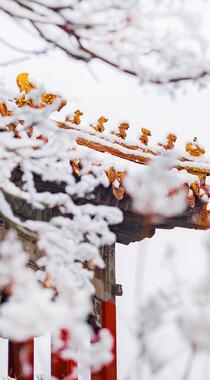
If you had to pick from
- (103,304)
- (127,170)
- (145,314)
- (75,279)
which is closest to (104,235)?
(75,279)

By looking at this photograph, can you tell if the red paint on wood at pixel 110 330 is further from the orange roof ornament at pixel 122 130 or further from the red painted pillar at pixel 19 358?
the orange roof ornament at pixel 122 130

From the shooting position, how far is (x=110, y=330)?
15.9 ft

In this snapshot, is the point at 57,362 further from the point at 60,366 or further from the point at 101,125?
the point at 101,125

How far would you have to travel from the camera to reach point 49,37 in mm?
2348

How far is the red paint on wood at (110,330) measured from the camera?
15.6ft

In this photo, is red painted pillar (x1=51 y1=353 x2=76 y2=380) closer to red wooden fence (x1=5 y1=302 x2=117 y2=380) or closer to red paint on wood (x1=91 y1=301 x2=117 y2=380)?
red wooden fence (x1=5 y1=302 x2=117 y2=380)

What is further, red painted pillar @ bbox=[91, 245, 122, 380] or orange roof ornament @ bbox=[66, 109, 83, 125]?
red painted pillar @ bbox=[91, 245, 122, 380]

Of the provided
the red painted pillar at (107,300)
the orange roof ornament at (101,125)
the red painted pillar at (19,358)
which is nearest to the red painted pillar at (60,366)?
the red painted pillar at (19,358)

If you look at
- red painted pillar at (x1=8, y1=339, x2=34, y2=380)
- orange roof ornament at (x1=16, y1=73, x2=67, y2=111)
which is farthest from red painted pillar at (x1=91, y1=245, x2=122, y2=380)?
orange roof ornament at (x1=16, y1=73, x2=67, y2=111)

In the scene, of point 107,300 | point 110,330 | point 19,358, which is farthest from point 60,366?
point 107,300

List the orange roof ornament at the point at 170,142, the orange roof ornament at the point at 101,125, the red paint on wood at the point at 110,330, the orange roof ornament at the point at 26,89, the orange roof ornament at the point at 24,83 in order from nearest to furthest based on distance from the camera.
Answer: the orange roof ornament at the point at 26,89, the orange roof ornament at the point at 24,83, the orange roof ornament at the point at 101,125, the red paint on wood at the point at 110,330, the orange roof ornament at the point at 170,142

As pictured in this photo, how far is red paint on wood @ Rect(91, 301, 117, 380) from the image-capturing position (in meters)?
4.75

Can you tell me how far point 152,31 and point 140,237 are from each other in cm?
324

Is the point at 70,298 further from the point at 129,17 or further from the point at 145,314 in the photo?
the point at 129,17
